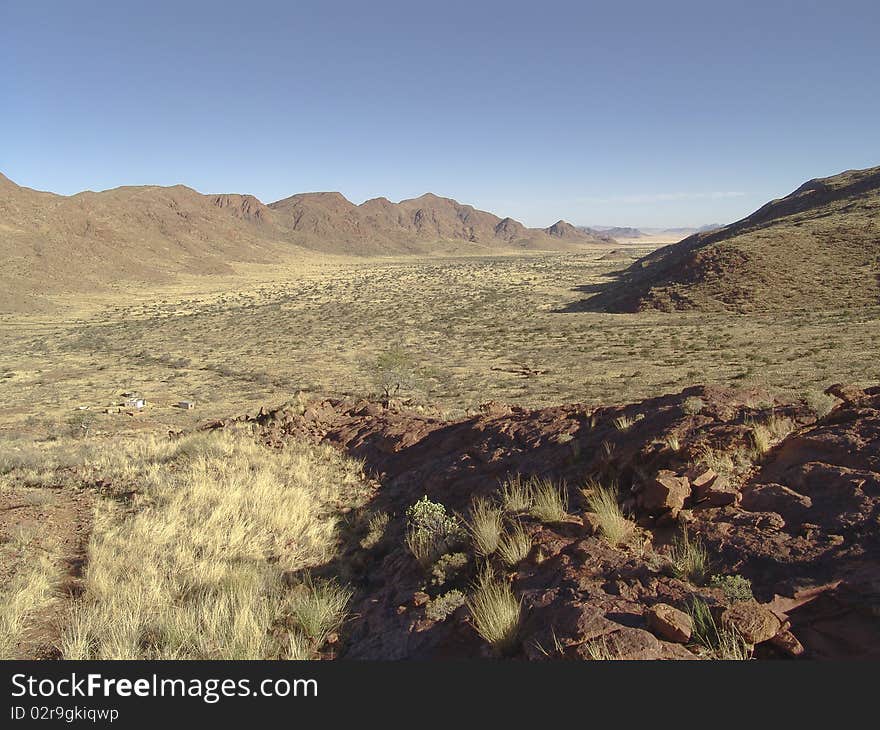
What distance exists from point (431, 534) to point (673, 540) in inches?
87.6

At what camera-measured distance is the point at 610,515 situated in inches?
178

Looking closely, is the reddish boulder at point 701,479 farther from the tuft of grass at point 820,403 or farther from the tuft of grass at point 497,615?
the tuft of grass at point 820,403

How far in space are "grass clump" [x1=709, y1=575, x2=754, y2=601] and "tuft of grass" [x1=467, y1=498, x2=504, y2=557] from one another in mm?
1750

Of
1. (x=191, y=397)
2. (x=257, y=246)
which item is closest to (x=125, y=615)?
(x=191, y=397)

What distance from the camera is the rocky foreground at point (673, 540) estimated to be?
10.2 ft

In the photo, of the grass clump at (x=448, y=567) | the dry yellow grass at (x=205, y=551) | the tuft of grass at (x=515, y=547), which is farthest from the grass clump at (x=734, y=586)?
the dry yellow grass at (x=205, y=551)

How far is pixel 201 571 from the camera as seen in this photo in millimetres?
5156

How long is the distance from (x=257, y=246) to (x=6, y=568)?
130 m

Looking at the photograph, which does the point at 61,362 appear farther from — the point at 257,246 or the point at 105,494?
the point at 257,246

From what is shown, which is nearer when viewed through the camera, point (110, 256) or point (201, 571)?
point (201, 571)

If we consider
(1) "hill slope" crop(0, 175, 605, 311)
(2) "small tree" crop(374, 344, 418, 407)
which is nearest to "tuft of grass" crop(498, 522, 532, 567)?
(2) "small tree" crop(374, 344, 418, 407)

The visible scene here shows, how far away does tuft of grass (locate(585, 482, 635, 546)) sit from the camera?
4.35m

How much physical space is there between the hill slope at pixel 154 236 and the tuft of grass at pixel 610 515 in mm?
61414

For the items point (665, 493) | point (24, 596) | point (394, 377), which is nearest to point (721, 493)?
point (665, 493)
